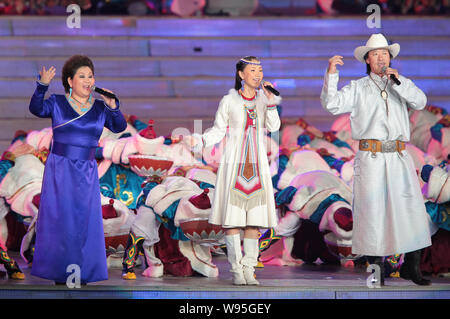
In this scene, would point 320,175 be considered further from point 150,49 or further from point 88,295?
point 150,49

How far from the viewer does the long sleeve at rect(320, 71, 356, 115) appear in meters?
5.06

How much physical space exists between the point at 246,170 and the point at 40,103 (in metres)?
1.23

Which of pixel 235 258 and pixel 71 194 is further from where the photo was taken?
pixel 235 258

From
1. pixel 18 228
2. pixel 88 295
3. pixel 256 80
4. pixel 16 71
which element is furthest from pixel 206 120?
pixel 88 295

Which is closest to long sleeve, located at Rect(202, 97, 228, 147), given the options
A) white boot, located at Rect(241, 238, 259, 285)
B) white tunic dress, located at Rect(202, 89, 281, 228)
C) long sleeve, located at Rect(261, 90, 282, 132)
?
white tunic dress, located at Rect(202, 89, 281, 228)

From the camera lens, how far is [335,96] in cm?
511

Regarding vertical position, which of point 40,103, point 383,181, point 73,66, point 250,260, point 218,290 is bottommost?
point 218,290

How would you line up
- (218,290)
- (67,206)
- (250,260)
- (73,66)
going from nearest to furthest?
(218,290)
(67,206)
(73,66)
(250,260)

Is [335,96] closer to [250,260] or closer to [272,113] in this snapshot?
[272,113]

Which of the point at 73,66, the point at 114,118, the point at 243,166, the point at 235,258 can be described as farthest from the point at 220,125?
the point at 73,66

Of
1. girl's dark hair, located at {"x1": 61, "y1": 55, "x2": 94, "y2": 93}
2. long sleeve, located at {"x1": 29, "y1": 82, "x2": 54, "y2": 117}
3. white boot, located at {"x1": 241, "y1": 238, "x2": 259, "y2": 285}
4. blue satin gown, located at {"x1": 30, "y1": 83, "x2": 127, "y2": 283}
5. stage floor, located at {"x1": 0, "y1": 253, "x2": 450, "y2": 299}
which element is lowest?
stage floor, located at {"x1": 0, "y1": 253, "x2": 450, "y2": 299}

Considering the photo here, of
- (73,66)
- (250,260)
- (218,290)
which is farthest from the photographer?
(250,260)

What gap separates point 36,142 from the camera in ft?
22.9

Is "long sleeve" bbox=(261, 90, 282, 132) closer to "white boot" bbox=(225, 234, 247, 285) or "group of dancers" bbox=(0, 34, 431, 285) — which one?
"group of dancers" bbox=(0, 34, 431, 285)
